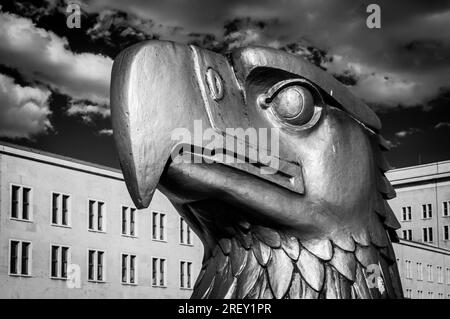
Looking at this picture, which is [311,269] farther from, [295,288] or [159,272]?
[159,272]

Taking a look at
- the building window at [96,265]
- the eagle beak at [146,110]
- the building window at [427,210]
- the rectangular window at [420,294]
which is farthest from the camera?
the building window at [427,210]

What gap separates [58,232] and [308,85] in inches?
1558

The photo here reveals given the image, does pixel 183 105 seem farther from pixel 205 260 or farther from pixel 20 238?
pixel 20 238

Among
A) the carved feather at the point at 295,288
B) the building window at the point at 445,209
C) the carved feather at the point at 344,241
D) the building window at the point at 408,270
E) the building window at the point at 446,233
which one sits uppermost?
the building window at the point at 445,209

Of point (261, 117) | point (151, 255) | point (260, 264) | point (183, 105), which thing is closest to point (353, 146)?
point (261, 117)

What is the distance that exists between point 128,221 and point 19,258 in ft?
25.5

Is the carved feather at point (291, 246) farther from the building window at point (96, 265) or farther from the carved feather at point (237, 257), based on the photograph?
the building window at point (96, 265)

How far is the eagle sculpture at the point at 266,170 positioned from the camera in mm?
3109

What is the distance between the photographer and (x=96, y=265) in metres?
44.0

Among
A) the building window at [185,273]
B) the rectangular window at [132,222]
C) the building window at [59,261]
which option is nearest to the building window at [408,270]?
the building window at [185,273]

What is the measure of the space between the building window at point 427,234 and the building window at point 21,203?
42.9m

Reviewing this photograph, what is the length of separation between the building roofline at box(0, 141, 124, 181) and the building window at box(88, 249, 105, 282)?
453 centimetres

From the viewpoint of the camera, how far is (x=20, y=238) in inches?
1570
